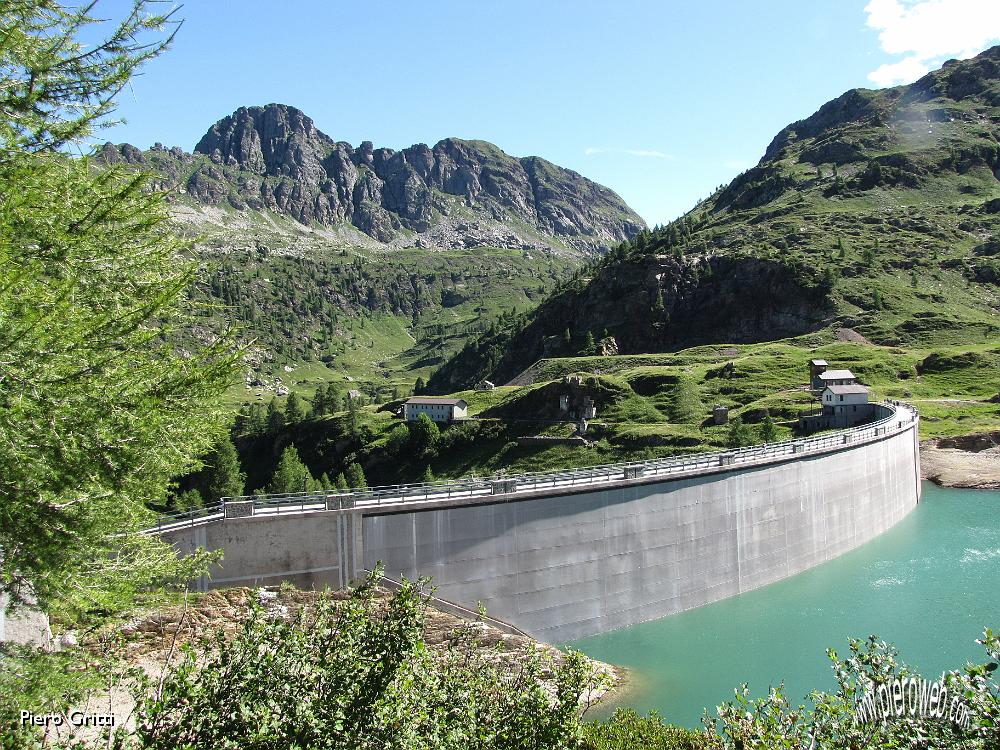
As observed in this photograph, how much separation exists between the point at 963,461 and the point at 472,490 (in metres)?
67.4

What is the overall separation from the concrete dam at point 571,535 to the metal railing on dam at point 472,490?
91 mm

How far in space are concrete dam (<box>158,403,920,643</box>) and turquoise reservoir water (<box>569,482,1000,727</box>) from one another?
155 cm

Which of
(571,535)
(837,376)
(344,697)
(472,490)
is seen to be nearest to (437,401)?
(837,376)

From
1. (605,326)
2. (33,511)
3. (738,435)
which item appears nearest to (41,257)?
(33,511)

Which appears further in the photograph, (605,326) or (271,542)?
(605,326)

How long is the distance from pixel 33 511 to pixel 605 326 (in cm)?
16058

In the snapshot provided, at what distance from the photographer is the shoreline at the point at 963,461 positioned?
75238 millimetres

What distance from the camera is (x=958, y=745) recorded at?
34.0ft

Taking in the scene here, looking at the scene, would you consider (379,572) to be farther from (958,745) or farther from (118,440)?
(958,745)

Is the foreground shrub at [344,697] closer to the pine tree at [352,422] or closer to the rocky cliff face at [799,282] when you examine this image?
the pine tree at [352,422]

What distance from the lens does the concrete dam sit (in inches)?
1205

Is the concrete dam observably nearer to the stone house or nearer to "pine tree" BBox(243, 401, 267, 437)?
the stone house

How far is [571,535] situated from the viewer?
37594 millimetres

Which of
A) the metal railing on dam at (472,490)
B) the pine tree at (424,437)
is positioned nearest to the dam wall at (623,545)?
the metal railing on dam at (472,490)
